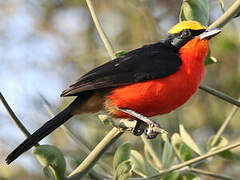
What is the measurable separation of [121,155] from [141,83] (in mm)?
914

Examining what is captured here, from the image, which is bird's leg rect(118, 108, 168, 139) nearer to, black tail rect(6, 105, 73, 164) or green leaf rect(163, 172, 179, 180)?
green leaf rect(163, 172, 179, 180)

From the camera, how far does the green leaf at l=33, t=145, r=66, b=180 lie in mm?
2314

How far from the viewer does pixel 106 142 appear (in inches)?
97.3

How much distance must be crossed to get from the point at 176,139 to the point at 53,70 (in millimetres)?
2596

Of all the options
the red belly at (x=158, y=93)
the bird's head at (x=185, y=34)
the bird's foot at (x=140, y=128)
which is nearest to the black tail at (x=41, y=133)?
the red belly at (x=158, y=93)

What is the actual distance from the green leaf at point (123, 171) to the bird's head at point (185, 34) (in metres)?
1.33

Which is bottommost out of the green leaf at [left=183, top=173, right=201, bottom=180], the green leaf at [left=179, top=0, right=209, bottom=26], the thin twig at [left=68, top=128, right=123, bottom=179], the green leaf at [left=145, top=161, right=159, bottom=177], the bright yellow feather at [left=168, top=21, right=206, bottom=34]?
the green leaf at [left=183, top=173, right=201, bottom=180]

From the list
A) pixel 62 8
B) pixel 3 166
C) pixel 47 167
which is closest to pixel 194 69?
pixel 47 167

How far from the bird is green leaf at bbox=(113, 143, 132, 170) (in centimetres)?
73

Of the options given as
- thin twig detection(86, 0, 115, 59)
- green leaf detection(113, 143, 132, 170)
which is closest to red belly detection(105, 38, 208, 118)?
thin twig detection(86, 0, 115, 59)

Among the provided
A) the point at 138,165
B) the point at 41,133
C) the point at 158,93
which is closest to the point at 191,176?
the point at 138,165

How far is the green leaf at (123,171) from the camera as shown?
8.05 feet

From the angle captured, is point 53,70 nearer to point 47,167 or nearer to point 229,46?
point 229,46

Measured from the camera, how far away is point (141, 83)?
138 inches
